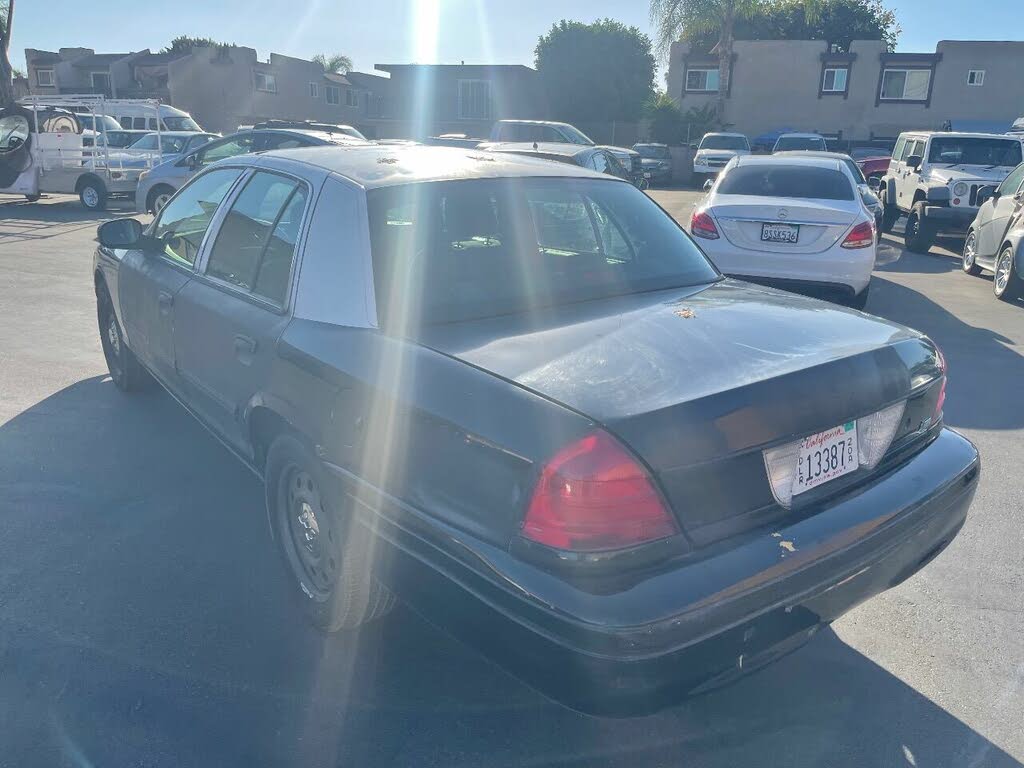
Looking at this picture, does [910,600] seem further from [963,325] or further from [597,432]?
[963,325]

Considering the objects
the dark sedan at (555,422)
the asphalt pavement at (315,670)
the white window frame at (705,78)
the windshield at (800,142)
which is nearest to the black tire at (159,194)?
the asphalt pavement at (315,670)

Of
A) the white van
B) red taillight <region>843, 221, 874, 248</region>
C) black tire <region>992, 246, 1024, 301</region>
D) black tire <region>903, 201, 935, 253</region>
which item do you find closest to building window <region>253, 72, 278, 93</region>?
the white van

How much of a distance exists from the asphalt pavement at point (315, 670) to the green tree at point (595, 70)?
43958 millimetres

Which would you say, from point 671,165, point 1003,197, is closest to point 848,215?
point 1003,197

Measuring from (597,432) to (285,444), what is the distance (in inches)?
57.2

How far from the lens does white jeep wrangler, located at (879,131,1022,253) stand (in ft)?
41.1

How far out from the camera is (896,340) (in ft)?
9.31

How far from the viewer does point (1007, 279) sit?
9.42 meters

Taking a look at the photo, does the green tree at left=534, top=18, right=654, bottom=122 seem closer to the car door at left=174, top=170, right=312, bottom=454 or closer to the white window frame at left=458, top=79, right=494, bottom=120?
the white window frame at left=458, top=79, right=494, bottom=120

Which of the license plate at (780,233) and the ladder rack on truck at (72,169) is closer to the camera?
the license plate at (780,233)

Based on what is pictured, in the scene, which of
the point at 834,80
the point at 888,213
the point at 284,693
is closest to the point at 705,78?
the point at 834,80

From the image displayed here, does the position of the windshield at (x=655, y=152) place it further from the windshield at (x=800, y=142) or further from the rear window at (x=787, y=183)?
the rear window at (x=787, y=183)

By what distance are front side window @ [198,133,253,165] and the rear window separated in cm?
819

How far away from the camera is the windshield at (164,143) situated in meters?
19.3
